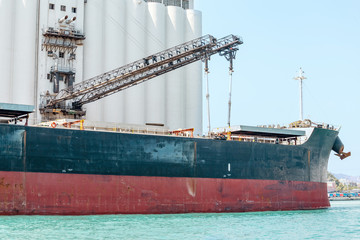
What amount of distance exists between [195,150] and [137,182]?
13.6ft

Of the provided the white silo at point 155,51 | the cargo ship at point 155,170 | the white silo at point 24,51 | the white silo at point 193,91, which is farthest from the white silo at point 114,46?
the cargo ship at point 155,170

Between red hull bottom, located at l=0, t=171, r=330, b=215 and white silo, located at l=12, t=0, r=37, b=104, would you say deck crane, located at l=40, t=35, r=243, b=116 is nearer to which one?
white silo, located at l=12, t=0, r=37, b=104

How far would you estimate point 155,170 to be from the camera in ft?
89.0

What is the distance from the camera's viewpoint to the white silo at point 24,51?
34.5 meters

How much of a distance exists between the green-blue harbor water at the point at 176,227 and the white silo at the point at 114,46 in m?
14.3

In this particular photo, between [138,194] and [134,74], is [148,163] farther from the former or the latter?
[134,74]

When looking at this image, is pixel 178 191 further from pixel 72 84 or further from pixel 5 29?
pixel 5 29

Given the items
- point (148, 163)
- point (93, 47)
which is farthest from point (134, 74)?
point (148, 163)

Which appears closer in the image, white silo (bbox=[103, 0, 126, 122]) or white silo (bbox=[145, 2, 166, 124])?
white silo (bbox=[103, 0, 126, 122])

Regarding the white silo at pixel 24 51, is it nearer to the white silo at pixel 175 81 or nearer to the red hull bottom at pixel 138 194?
the white silo at pixel 175 81

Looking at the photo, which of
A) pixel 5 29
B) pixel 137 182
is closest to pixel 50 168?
pixel 137 182

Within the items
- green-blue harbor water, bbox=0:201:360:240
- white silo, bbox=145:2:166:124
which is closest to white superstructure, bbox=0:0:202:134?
white silo, bbox=145:2:166:124

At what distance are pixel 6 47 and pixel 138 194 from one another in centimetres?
1544

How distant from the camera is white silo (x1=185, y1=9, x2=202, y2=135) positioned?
42344 mm
